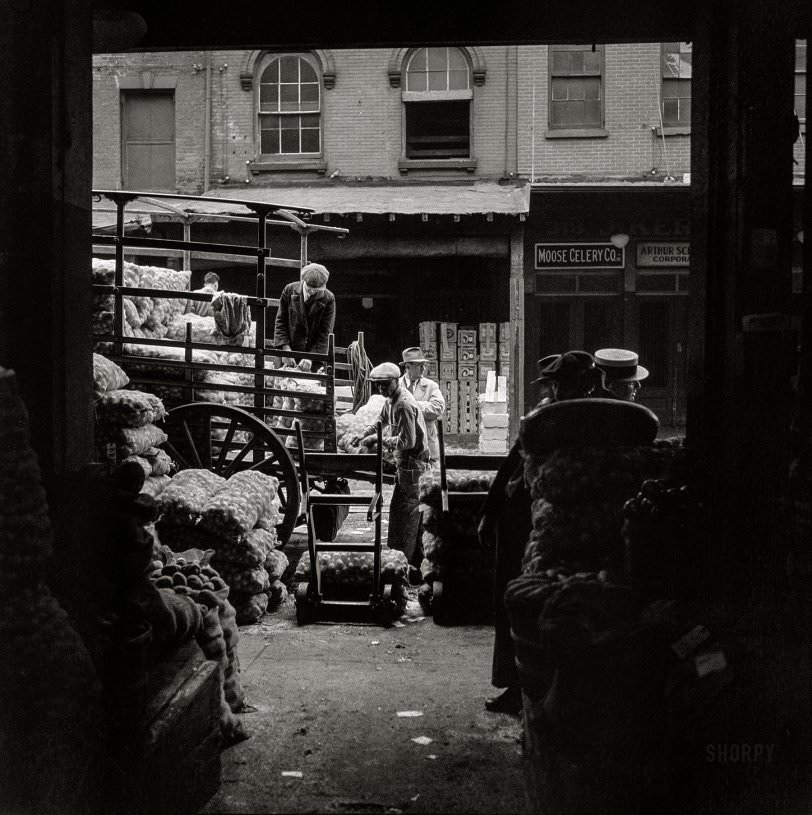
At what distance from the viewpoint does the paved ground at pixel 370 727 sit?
4.46 metres

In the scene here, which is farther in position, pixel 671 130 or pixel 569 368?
pixel 671 130

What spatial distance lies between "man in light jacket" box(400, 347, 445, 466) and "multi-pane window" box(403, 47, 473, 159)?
27.1 feet

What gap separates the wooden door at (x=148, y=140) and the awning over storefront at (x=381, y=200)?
0.87m

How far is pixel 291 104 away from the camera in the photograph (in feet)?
64.1

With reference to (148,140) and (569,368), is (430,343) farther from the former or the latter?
(569,368)

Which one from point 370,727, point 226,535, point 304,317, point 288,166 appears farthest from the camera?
point 288,166

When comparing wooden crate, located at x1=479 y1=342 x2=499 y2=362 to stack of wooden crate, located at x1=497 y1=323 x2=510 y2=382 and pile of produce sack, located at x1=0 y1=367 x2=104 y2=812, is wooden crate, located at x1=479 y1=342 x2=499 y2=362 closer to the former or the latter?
stack of wooden crate, located at x1=497 y1=323 x2=510 y2=382

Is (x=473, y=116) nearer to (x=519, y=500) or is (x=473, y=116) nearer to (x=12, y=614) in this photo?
(x=519, y=500)

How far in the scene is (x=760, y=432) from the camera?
4.51m

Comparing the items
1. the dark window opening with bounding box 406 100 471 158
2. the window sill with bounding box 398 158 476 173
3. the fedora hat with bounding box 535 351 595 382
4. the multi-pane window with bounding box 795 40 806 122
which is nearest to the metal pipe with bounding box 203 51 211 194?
the window sill with bounding box 398 158 476 173

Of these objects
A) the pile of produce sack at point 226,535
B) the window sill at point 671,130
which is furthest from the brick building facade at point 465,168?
the pile of produce sack at point 226,535

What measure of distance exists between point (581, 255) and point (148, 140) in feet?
28.1

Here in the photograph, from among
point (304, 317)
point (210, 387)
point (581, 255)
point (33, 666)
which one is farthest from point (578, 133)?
point (33, 666)

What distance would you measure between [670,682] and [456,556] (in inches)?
181
